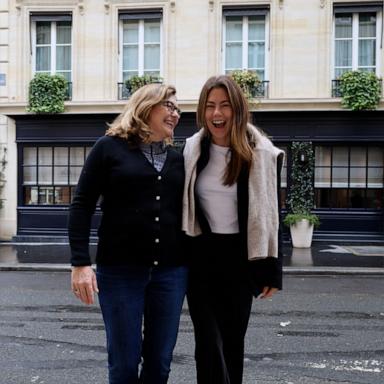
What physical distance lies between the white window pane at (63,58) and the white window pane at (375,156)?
9514mm

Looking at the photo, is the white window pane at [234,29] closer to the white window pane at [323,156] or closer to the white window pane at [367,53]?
the white window pane at [367,53]

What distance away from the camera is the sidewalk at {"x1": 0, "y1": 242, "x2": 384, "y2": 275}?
412 inches

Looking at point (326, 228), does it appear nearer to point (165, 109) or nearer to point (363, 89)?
point (363, 89)

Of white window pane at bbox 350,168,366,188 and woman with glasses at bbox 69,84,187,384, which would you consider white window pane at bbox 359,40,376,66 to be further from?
woman with glasses at bbox 69,84,187,384

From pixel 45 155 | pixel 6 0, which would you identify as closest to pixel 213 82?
pixel 45 155

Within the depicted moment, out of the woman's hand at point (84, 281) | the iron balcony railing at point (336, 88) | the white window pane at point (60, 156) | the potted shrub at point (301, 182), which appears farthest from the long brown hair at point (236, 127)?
the white window pane at point (60, 156)

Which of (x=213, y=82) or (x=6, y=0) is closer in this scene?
(x=213, y=82)

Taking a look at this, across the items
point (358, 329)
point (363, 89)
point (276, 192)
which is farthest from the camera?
point (363, 89)

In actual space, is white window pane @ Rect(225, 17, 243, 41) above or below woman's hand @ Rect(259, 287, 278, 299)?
above

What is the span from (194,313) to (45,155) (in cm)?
1389

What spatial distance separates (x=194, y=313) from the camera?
9.17 ft

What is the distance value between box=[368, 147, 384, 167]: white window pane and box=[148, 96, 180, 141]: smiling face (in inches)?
529

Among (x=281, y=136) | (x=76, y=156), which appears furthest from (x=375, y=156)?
(x=76, y=156)

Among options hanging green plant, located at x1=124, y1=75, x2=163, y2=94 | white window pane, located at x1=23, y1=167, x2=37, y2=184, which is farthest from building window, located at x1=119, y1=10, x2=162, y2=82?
white window pane, located at x1=23, y1=167, x2=37, y2=184
